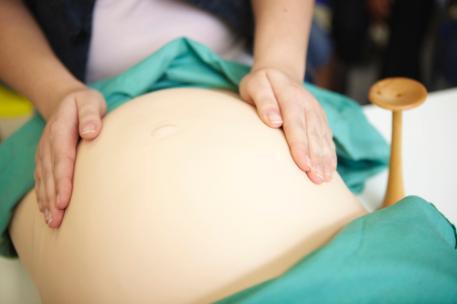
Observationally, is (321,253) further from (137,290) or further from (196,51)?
(196,51)

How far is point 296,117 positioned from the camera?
0.41 m

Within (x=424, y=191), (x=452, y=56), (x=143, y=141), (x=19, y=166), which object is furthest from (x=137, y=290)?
(x=452, y=56)

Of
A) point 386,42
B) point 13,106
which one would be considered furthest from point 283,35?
point 386,42

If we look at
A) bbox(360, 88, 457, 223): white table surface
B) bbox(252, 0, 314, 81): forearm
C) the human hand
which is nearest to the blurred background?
bbox(360, 88, 457, 223): white table surface

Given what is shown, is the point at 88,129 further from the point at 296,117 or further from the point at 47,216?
the point at 296,117

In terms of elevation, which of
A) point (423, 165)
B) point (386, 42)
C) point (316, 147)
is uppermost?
point (316, 147)

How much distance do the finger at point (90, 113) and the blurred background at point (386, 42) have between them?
696 mm

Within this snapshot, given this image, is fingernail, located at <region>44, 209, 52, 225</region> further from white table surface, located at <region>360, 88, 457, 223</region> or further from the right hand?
white table surface, located at <region>360, 88, 457, 223</region>

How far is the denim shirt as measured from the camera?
567 mm

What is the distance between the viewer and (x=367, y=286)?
0.99ft

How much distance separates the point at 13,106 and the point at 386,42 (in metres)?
1.27

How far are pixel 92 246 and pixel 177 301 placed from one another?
92 mm

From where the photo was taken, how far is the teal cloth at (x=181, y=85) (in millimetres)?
509

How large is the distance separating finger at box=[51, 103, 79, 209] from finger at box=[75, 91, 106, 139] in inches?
0.5
